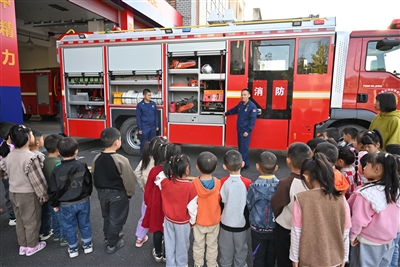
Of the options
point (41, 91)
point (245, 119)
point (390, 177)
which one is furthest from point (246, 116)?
point (41, 91)

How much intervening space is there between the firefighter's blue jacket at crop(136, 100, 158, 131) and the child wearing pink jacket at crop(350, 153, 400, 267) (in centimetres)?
472

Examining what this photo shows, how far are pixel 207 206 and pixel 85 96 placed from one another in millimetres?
6120

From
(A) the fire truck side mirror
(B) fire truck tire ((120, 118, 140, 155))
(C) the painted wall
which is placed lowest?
(B) fire truck tire ((120, 118, 140, 155))

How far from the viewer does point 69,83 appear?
742 centimetres

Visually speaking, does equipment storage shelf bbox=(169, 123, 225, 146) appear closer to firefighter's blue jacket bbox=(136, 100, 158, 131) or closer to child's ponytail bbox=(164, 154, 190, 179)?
firefighter's blue jacket bbox=(136, 100, 158, 131)

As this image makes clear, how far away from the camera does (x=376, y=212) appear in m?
1.96

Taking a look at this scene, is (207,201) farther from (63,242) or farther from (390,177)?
(63,242)

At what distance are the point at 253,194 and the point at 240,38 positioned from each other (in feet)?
14.3

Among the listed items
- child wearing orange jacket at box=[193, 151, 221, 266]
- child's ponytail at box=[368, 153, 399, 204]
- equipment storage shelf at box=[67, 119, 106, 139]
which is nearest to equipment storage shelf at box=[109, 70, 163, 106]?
equipment storage shelf at box=[67, 119, 106, 139]

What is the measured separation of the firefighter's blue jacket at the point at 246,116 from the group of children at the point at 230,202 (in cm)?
237

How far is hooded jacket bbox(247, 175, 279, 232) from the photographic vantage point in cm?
216

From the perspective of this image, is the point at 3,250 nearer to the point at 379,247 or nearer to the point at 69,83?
the point at 379,247

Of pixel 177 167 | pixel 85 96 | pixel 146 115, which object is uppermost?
pixel 85 96

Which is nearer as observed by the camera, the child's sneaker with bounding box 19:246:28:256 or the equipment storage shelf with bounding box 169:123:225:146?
the child's sneaker with bounding box 19:246:28:256
